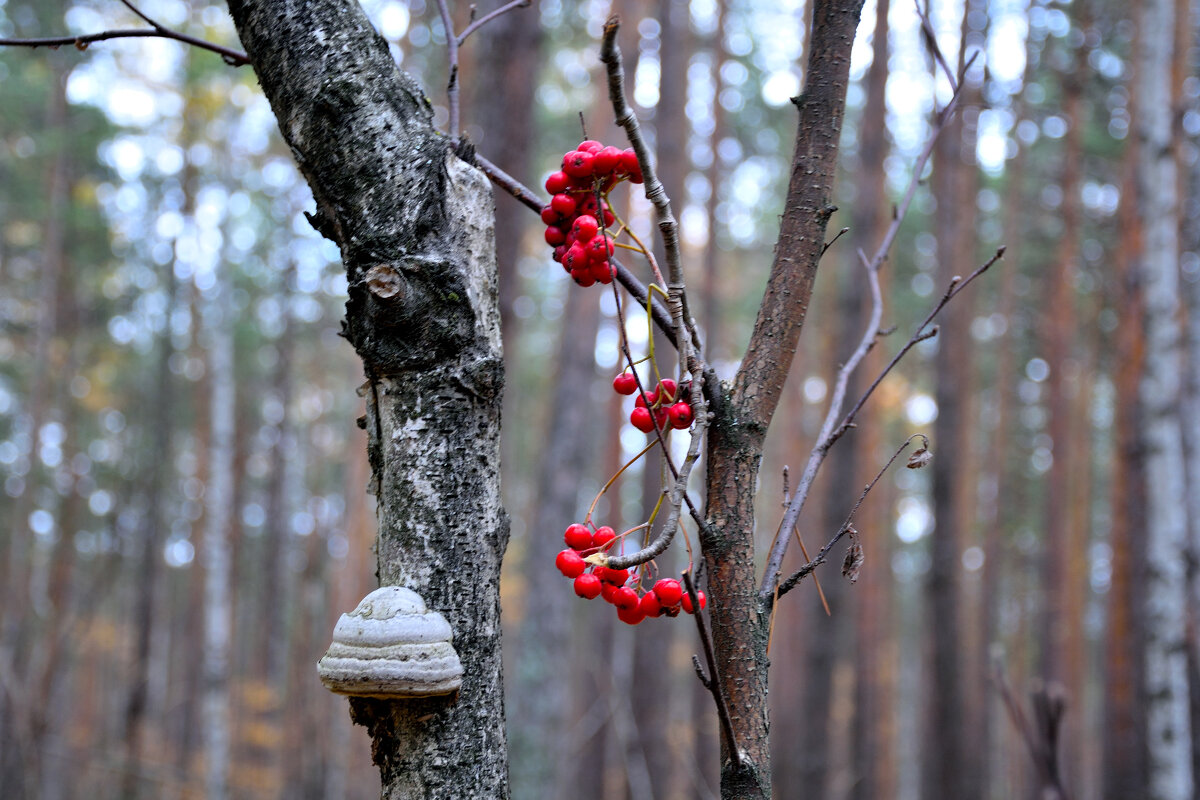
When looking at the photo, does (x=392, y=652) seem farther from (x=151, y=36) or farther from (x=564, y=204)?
(x=151, y=36)

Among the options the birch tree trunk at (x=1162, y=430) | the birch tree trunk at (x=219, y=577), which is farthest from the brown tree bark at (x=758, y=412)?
the birch tree trunk at (x=219, y=577)

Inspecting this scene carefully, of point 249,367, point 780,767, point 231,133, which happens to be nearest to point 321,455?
point 249,367

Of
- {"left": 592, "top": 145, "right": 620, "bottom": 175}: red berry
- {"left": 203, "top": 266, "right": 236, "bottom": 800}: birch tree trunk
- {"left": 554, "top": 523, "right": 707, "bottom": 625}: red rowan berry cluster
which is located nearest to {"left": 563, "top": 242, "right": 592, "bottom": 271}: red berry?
{"left": 592, "top": 145, "right": 620, "bottom": 175}: red berry

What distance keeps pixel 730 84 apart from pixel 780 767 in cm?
976

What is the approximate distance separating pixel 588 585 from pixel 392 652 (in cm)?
26

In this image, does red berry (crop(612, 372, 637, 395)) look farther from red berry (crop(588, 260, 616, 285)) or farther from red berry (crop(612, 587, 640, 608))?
red berry (crop(612, 587, 640, 608))

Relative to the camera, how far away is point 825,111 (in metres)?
1.17

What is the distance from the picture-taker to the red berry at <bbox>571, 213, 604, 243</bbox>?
1.08 meters

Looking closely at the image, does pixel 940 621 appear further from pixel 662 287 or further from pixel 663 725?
pixel 662 287

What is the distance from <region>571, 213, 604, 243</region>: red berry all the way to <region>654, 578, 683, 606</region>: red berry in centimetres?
47

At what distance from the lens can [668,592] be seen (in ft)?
3.49

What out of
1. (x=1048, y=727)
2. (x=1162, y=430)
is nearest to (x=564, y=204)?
(x=1048, y=727)

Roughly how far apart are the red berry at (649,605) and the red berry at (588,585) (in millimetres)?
72

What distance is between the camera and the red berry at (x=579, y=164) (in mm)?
1058
